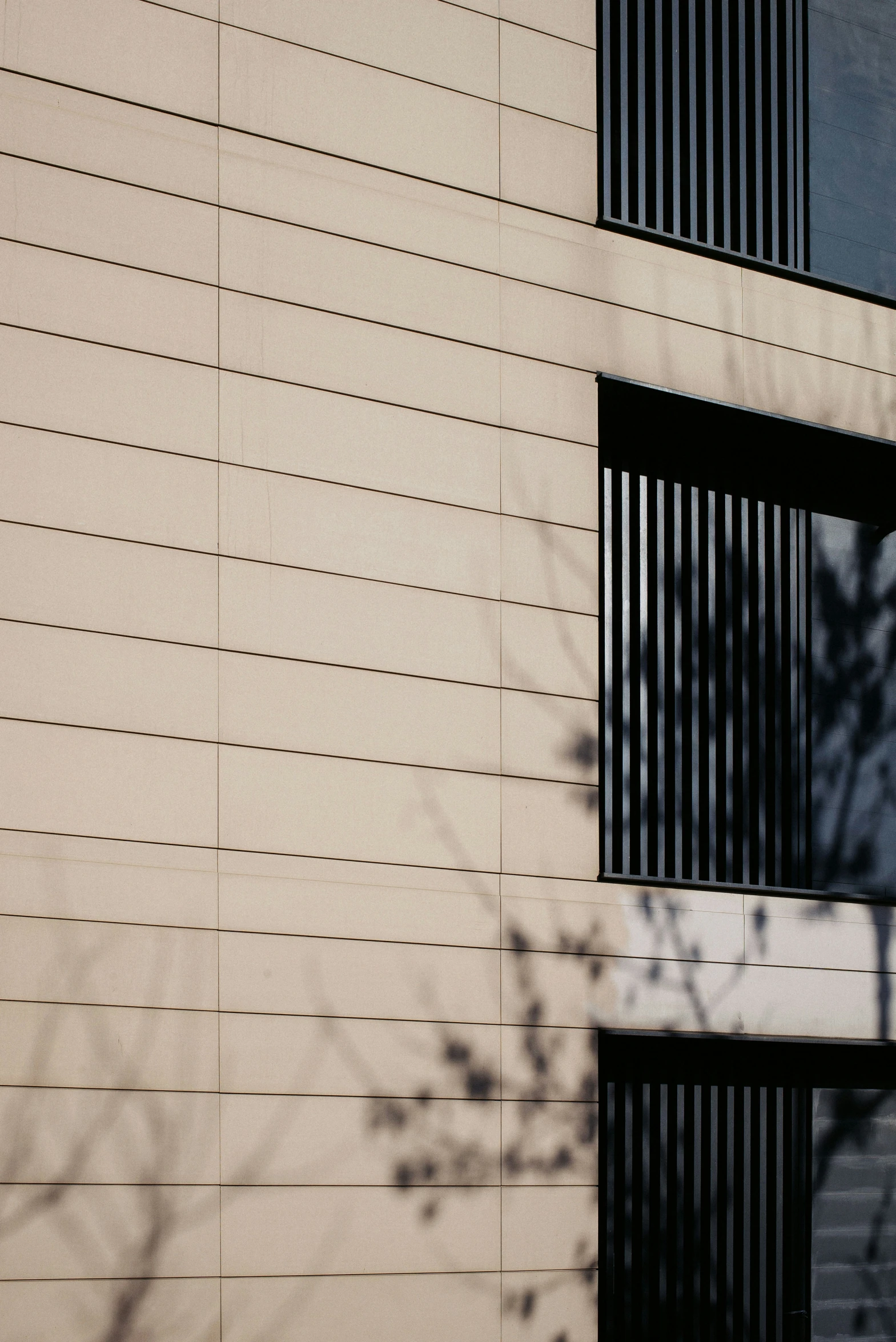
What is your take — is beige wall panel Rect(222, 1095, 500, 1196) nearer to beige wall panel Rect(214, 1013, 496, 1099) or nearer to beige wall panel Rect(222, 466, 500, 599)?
beige wall panel Rect(214, 1013, 496, 1099)

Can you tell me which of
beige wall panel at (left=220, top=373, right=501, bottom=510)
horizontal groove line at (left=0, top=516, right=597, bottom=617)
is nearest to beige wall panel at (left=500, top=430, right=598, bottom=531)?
beige wall panel at (left=220, top=373, right=501, bottom=510)

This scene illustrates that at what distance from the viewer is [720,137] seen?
12008mm

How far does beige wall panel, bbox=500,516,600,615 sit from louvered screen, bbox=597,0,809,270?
2713 millimetres

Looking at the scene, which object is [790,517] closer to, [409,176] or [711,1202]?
[409,176]

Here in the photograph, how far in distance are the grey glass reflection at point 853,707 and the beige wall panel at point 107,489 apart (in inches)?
206

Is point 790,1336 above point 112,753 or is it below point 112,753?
below

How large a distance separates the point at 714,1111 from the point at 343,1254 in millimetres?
3092

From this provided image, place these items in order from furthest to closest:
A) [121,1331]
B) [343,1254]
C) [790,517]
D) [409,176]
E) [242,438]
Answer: [790,517]
[409,176]
[242,438]
[343,1254]
[121,1331]

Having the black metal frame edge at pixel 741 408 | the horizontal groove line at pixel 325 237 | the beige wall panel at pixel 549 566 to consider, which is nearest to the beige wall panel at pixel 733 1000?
the beige wall panel at pixel 549 566

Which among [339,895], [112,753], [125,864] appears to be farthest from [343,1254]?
[112,753]

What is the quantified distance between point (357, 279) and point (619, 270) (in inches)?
84.7

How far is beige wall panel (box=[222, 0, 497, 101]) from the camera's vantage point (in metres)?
10.1

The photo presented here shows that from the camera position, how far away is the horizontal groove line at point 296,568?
29.4 ft

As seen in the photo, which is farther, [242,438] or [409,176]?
[409,176]
